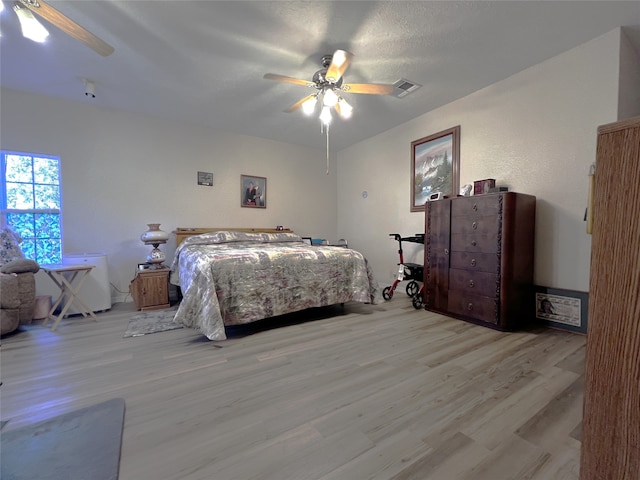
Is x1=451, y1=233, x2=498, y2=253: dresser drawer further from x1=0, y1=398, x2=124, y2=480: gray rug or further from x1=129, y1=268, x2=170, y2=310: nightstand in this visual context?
x1=129, y1=268, x2=170, y2=310: nightstand

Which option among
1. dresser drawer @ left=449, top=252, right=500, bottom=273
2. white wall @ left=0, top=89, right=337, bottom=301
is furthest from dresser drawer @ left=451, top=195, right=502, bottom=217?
white wall @ left=0, top=89, right=337, bottom=301

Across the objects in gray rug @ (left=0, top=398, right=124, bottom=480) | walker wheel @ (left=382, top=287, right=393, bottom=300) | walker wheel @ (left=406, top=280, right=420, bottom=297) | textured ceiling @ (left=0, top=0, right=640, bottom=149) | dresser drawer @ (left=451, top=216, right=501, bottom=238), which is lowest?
gray rug @ (left=0, top=398, right=124, bottom=480)

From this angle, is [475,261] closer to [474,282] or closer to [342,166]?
[474,282]

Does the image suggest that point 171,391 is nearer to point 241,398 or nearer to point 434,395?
point 241,398

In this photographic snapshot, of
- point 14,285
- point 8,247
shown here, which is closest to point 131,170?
point 8,247

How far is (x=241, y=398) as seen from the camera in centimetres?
153

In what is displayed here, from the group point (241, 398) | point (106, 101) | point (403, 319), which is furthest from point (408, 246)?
point (106, 101)

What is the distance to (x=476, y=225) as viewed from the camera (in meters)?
2.71

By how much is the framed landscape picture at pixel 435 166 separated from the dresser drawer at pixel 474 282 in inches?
40.8

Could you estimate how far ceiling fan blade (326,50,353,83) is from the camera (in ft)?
6.93

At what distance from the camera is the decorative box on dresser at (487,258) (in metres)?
2.51

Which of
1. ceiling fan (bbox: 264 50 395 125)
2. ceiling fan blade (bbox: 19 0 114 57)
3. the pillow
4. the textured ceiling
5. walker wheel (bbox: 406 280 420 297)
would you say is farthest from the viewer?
walker wheel (bbox: 406 280 420 297)

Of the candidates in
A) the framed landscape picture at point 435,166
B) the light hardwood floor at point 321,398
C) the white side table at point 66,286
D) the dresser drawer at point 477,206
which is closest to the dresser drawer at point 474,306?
the light hardwood floor at point 321,398

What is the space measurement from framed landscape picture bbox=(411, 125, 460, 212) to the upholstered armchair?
452cm
